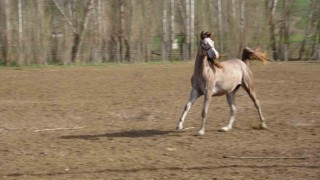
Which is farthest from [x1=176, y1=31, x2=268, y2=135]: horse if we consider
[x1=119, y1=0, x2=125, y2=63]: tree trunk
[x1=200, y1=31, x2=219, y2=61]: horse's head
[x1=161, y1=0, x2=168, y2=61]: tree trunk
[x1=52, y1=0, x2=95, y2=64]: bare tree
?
[x1=161, y1=0, x2=168, y2=61]: tree trunk

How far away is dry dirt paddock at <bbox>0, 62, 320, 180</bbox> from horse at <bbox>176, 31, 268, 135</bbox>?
45 cm

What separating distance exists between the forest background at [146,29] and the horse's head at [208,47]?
22359 mm

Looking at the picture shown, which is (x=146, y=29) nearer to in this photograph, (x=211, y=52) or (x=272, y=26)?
(x=272, y=26)

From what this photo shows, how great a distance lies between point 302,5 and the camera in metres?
41.0

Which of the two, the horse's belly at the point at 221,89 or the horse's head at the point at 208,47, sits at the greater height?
the horse's head at the point at 208,47

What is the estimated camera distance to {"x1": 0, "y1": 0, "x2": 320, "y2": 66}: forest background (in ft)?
111

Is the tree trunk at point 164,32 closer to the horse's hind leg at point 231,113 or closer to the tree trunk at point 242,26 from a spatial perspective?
the tree trunk at point 242,26

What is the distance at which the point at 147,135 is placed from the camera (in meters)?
11.4

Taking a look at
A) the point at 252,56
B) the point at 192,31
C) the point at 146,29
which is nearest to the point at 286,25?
the point at 192,31

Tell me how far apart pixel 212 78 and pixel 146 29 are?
25.7 m

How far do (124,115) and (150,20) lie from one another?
23.9 meters

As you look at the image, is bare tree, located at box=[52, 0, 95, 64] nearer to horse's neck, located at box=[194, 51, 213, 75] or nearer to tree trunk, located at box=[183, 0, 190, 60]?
tree trunk, located at box=[183, 0, 190, 60]

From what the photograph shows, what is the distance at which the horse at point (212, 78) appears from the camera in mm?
11406

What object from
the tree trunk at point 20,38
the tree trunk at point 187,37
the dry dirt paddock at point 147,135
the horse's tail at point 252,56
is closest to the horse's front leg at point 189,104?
the dry dirt paddock at point 147,135
